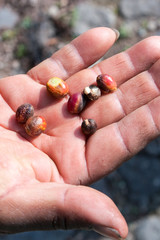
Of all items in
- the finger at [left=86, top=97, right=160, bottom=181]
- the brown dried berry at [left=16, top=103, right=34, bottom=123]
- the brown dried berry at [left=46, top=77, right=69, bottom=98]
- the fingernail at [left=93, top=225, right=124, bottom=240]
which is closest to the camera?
the fingernail at [left=93, top=225, right=124, bottom=240]

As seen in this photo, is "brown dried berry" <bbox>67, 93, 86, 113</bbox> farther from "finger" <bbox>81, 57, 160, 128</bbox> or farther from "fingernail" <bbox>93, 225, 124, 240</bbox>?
"fingernail" <bbox>93, 225, 124, 240</bbox>

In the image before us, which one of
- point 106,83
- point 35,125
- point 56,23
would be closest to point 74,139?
point 35,125

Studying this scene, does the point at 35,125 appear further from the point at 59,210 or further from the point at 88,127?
the point at 59,210

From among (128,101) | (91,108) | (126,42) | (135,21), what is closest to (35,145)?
(91,108)

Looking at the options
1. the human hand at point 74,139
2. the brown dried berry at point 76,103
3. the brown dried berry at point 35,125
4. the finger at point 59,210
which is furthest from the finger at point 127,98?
the finger at point 59,210

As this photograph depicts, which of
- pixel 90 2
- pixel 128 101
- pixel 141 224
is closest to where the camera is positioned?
pixel 128 101

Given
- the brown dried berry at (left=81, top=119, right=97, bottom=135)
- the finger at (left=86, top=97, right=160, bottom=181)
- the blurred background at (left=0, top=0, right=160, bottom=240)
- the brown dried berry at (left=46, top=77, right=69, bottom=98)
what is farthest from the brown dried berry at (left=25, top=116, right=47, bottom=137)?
the blurred background at (left=0, top=0, right=160, bottom=240)

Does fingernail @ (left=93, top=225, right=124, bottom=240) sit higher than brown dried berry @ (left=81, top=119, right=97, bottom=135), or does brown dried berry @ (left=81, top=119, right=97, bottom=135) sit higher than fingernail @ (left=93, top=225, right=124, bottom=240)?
brown dried berry @ (left=81, top=119, right=97, bottom=135)

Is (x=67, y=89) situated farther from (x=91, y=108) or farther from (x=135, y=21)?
(x=135, y=21)
